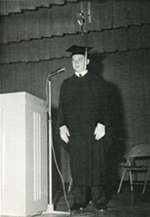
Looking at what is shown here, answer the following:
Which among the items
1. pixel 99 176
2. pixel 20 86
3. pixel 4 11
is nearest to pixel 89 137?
pixel 99 176

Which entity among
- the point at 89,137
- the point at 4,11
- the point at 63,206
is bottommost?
the point at 63,206

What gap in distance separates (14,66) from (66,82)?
325 cm

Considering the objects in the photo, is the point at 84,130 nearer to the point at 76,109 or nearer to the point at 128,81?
the point at 76,109

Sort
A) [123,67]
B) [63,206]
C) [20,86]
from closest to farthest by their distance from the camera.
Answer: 1. [63,206]
2. [123,67]
3. [20,86]

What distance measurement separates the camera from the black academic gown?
2.90 meters

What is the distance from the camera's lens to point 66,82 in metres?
3.12

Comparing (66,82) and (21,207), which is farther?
(66,82)

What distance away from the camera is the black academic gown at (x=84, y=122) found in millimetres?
2896

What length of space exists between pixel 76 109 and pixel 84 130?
0.62ft

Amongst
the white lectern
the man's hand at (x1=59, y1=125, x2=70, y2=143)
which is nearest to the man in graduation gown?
the man's hand at (x1=59, y1=125, x2=70, y2=143)

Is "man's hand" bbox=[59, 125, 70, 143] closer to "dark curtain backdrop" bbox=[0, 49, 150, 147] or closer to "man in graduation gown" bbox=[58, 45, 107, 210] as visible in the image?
"man in graduation gown" bbox=[58, 45, 107, 210]

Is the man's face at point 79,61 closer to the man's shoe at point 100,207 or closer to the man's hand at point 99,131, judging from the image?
the man's hand at point 99,131

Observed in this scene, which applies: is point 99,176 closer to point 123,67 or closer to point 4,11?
point 4,11

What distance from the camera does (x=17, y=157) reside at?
7.52ft
